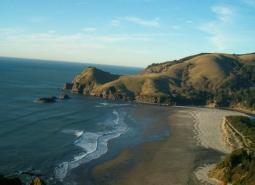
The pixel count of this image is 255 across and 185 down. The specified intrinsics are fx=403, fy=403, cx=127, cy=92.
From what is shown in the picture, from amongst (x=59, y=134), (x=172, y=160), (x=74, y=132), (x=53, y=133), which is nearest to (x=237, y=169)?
(x=172, y=160)

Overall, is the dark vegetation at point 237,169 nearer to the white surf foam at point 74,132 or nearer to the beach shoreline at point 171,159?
the beach shoreline at point 171,159

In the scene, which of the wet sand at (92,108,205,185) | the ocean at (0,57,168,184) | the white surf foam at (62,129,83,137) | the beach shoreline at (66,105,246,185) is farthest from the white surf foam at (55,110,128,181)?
the wet sand at (92,108,205,185)

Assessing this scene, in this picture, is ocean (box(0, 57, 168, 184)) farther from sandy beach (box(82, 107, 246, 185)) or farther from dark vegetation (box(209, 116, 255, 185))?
dark vegetation (box(209, 116, 255, 185))

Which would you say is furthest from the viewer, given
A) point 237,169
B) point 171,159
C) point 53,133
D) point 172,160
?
point 53,133

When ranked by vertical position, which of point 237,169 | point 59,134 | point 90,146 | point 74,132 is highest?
point 237,169

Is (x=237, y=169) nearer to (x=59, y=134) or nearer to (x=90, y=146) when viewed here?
(x=90, y=146)

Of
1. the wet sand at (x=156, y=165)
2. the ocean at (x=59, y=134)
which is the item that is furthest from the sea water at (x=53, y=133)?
the wet sand at (x=156, y=165)
